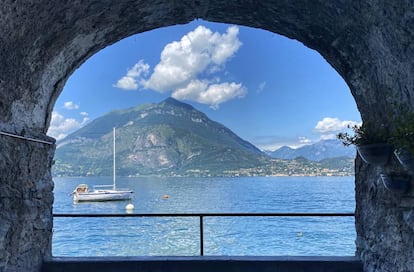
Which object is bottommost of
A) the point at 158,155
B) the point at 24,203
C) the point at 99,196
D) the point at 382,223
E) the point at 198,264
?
the point at 99,196

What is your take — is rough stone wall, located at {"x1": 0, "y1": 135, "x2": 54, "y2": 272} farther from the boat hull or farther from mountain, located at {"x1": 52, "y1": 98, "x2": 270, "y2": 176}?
mountain, located at {"x1": 52, "y1": 98, "x2": 270, "y2": 176}

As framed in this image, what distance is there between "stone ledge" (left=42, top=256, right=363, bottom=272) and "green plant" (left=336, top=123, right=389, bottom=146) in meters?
1.28

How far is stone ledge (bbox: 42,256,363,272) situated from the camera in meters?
3.88

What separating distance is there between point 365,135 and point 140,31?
2325mm

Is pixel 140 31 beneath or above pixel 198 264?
above

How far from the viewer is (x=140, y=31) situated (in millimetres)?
4082

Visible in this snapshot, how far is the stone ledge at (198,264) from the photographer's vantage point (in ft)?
12.7

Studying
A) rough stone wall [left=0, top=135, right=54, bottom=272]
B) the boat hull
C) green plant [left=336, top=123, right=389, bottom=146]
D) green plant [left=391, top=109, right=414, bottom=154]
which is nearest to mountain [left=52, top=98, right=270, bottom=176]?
the boat hull

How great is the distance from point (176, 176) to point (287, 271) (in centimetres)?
8837

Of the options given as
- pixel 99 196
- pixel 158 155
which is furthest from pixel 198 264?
pixel 158 155

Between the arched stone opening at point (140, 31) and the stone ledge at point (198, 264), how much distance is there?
0.93 feet

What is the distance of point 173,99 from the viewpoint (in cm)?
15825

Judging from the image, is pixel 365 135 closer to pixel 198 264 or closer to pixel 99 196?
pixel 198 264

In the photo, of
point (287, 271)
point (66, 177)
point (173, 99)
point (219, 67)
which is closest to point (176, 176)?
point (66, 177)
